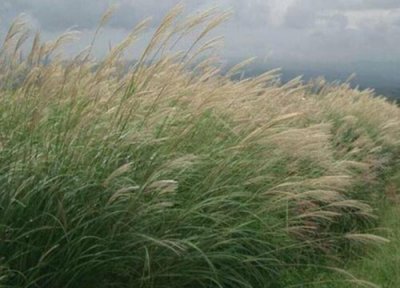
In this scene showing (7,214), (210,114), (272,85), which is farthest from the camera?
(272,85)

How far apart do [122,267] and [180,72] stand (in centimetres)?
207

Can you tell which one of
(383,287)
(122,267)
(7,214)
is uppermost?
(7,214)

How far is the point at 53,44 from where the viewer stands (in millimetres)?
4391

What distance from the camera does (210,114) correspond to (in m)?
5.45

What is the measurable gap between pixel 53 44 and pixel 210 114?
58.8 inches

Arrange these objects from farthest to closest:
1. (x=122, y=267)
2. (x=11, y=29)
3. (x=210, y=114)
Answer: (x=210, y=114) < (x=11, y=29) < (x=122, y=267)

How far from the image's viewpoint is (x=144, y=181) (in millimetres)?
4117

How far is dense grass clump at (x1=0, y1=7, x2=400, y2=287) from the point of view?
3.77 meters

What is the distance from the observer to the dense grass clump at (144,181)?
148 inches

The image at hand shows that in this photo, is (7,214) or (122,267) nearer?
(7,214)

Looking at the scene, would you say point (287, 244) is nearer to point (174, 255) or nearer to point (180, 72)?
point (174, 255)

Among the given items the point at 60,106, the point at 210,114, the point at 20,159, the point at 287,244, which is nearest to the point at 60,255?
the point at 20,159

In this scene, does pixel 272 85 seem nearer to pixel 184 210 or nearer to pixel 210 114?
pixel 210 114

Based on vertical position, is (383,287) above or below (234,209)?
below
